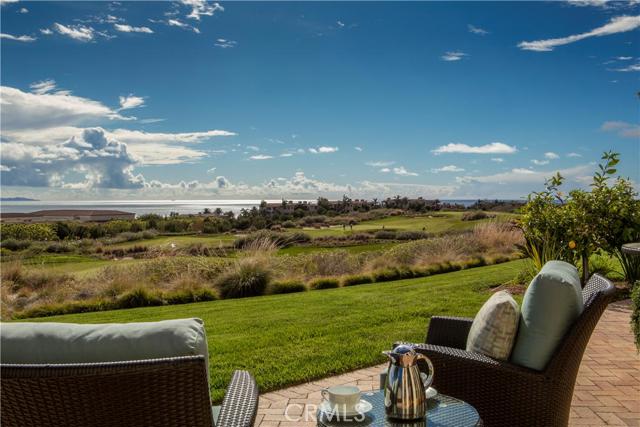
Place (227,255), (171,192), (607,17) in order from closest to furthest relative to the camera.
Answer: (607,17) → (227,255) → (171,192)

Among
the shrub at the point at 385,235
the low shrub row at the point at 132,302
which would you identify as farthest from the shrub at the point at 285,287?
the shrub at the point at 385,235

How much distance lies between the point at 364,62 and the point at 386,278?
5110 mm

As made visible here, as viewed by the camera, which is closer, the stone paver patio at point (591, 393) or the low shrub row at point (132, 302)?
the stone paver patio at point (591, 393)

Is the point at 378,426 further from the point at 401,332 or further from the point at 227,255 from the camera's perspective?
the point at 227,255

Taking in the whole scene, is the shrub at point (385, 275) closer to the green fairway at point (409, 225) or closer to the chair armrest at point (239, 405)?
the green fairway at point (409, 225)

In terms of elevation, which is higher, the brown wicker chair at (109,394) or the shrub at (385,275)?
the brown wicker chair at (109,394)

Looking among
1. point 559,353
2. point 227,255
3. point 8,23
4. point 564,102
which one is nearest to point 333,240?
point 227,255

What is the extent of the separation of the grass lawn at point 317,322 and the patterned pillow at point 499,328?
208 centimetres

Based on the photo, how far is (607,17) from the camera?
1041 centimetres

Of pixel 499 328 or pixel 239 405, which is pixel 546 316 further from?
pixel 239 405

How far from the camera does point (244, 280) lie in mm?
10688

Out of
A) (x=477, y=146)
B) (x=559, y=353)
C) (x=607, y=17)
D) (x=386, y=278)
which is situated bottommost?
(x=386, y=278)

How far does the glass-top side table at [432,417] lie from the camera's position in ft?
7.52

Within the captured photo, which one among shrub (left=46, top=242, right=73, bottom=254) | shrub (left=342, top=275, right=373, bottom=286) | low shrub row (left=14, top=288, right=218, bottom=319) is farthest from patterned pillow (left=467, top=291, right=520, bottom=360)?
shrub (left=46, top=242, right=73, bottom=254)
